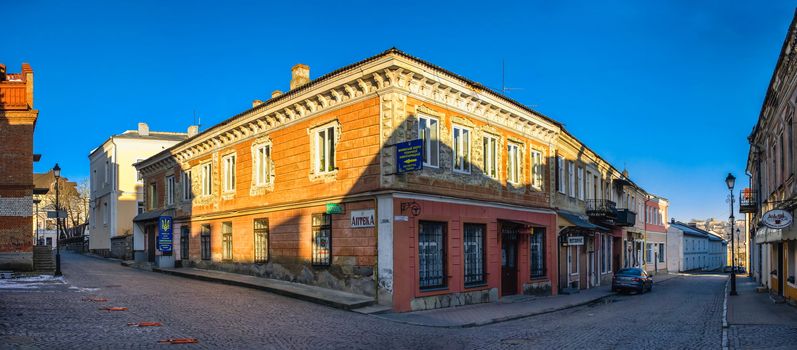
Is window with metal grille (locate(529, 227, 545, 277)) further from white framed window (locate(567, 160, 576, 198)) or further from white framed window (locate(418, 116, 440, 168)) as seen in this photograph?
white framed window (locate(418, 116, 440, 168))

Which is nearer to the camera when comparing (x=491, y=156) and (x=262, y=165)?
(x=491, y=156)

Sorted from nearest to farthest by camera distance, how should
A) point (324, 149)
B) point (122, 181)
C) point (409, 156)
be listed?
point (409, 156)
point (324, 149)
point (122, 181)

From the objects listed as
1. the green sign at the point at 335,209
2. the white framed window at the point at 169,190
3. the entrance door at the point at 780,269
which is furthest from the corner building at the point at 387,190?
the entrance door at the point at 780,269

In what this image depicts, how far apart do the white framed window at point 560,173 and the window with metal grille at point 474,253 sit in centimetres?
819

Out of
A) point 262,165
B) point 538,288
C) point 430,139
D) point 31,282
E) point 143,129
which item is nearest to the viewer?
point 430,139

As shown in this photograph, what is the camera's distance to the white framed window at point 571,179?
29.4m

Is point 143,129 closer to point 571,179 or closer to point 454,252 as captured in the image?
point 571,179

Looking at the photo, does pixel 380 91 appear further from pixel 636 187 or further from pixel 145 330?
pixel 636 187

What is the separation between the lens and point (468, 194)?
65.6ft

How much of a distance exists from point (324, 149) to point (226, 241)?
851 centimetres

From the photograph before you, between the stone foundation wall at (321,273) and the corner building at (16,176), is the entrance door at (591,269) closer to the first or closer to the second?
the stone foundation wall at (321,273)

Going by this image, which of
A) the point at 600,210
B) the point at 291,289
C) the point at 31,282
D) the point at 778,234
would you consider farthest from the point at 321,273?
the point at 600,210

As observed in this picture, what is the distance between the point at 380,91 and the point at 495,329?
7149 millimetres

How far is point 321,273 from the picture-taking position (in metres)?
19.3
